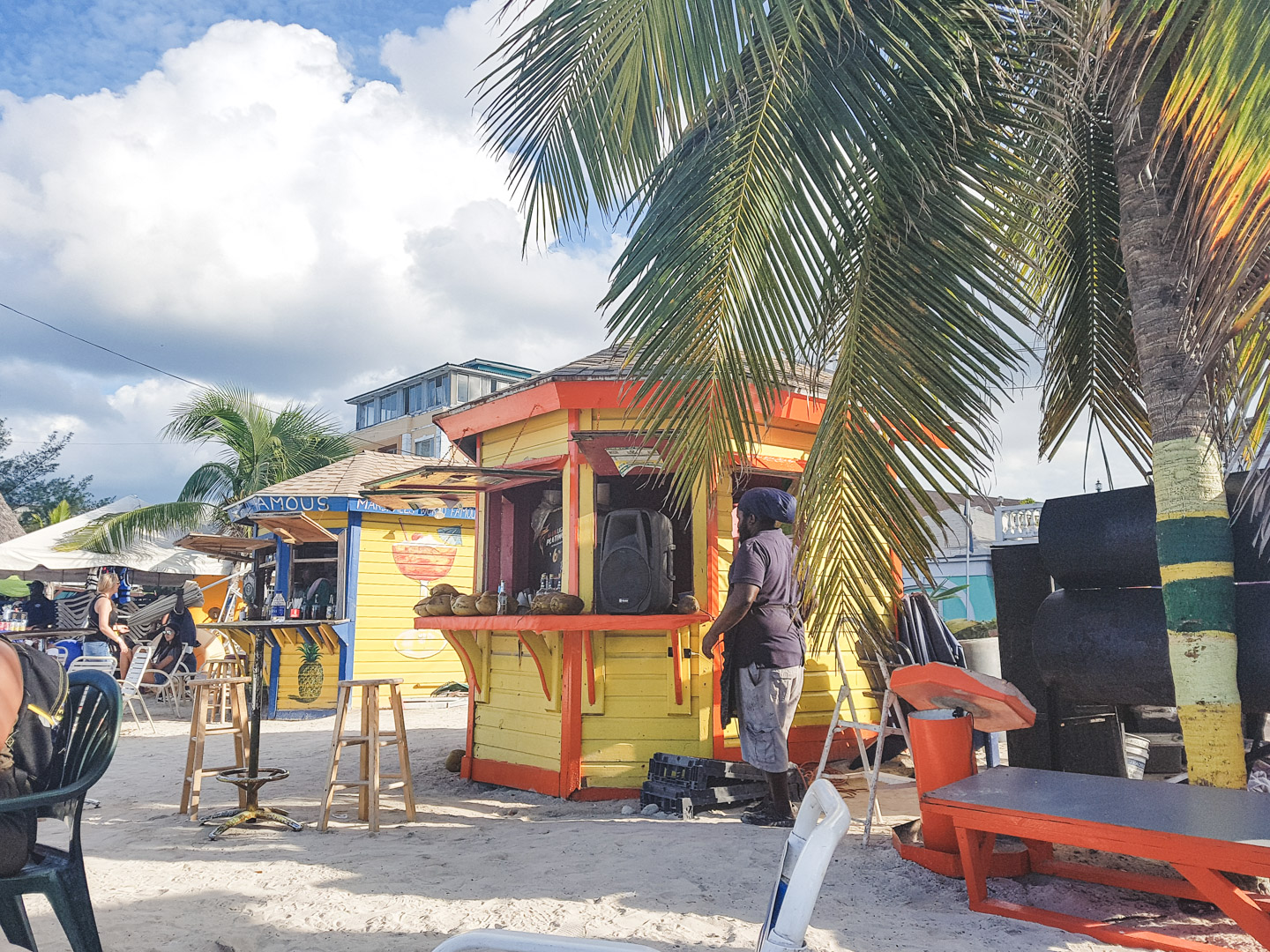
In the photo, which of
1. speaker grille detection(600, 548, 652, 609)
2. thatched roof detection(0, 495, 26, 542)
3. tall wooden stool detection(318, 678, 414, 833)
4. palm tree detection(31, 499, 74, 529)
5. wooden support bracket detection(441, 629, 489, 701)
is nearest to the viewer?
tall wooden stool detection(318, 678, 414, 833)

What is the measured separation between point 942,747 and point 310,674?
10.2 m

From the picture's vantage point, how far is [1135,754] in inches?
205

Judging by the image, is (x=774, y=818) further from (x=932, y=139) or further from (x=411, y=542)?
(x=411, y=542)

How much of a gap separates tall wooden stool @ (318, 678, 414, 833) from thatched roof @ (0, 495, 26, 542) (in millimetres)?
20275

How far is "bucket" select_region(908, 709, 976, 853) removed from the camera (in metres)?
3.94

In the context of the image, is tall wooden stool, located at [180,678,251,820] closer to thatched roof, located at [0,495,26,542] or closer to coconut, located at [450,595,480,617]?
coconut, located at [450,595,480,617]

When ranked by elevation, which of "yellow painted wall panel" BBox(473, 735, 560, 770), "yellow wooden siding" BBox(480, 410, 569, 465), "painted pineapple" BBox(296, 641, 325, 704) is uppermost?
"yellow wooden siding" BBox(480, 410, 569, 465)

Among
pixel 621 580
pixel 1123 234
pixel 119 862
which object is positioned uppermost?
pixel 1123 234

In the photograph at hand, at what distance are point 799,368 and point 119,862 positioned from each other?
567cm

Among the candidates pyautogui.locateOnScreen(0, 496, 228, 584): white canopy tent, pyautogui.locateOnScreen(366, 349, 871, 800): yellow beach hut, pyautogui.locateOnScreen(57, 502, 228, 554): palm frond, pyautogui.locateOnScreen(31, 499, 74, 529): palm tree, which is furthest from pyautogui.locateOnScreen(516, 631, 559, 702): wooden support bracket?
pyautogui.locateOnScreen(31, 499, 74, 529): palm tree

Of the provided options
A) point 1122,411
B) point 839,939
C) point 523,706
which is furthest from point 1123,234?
point 523,706

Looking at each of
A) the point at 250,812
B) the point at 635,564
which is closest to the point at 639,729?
the point at 635,564

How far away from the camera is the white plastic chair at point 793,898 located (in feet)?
3.89

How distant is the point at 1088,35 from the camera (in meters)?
A: 3.41
